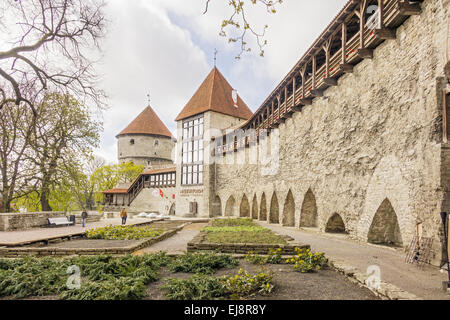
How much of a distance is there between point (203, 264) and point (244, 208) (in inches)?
850

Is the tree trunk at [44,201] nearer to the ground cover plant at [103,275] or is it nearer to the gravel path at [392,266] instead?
the ground cover plant at [103,275]

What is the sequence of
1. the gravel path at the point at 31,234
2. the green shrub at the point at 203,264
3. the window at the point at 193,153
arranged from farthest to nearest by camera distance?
the window at the point at 193,153
the gravel path at the point at 31,234
the green shrub at the point at 203,264

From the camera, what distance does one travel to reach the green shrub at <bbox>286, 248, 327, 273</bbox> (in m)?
5.54

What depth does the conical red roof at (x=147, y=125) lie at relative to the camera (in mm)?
45594

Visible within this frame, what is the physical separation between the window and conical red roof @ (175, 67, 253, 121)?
134 cm

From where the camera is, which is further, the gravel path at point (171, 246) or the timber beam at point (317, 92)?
the timber beam at point (317, 92)

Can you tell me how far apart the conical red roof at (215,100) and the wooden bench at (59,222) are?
1775 centimetres

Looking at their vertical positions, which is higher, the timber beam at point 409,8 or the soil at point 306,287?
the timber beam at point 409,8

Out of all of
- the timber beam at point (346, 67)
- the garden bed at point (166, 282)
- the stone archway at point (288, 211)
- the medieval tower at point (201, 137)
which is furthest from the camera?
the medieval tower at point (201, 137)

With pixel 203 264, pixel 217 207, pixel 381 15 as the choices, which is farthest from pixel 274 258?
pixel 217 207

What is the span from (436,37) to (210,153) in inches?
976

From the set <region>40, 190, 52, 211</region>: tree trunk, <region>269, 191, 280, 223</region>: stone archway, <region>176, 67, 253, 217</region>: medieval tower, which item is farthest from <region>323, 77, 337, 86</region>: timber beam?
<region>176, 67, 253, 217</region>: medieval tower

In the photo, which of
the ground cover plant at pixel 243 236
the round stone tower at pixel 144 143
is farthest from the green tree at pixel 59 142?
the round stone tower at pixel 144 143
